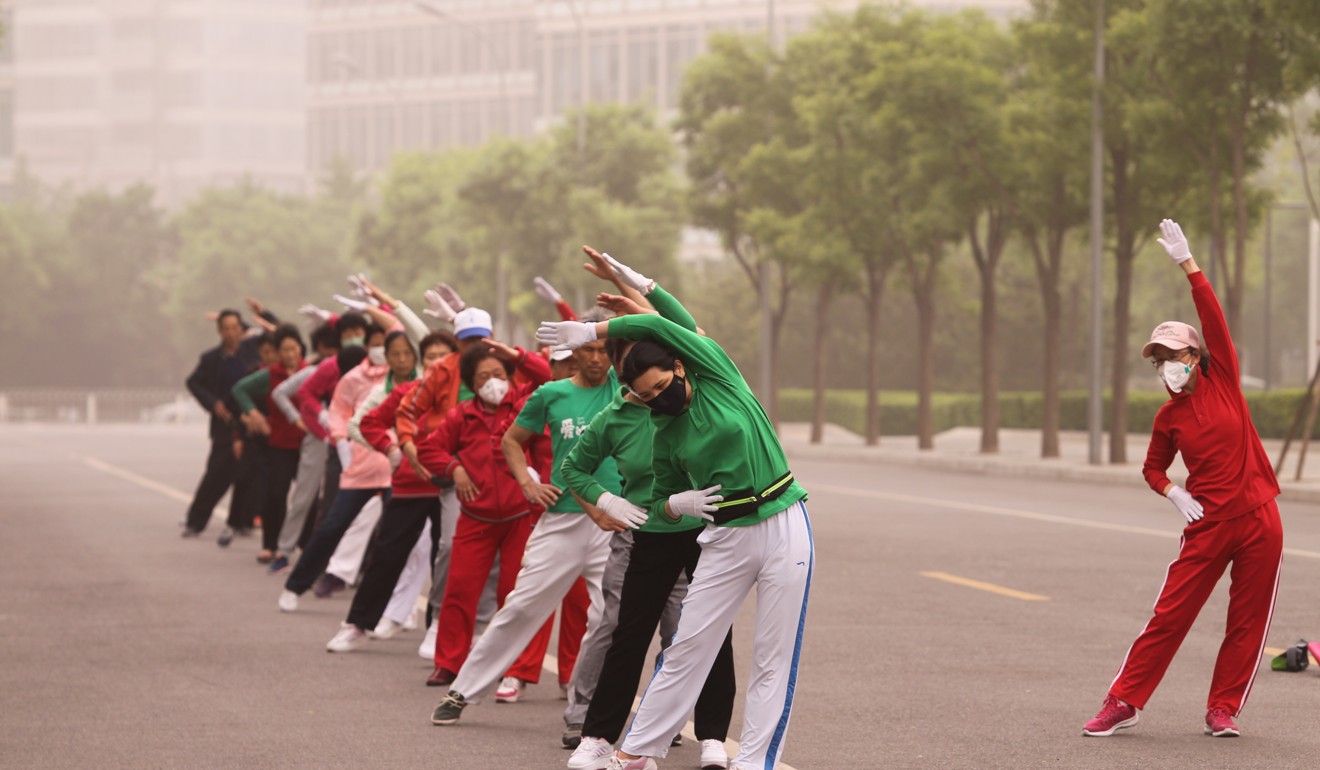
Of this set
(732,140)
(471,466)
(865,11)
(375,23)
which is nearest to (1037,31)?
(865,11)

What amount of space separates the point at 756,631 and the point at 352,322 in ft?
24.2

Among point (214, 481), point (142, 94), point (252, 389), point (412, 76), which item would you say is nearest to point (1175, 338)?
point (252, 389)

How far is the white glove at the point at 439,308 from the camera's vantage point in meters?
9.84

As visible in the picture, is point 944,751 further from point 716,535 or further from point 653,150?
point 653,150

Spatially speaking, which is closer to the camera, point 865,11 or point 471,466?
point 471,466

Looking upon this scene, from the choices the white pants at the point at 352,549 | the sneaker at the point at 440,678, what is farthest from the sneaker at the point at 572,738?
the white pants at the point at 352,549

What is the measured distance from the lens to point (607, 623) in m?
7.73

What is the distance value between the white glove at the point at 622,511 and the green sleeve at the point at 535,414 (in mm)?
1030

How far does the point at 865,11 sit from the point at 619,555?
1257 inches

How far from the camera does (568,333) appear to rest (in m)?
6.45

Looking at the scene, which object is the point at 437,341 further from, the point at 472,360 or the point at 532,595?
the point at 532,595

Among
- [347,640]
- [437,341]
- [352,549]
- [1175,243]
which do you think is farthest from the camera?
[352,549]

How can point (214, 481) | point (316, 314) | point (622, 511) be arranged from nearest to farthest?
point (622, 511) < point (316, 314) < point (214, 481)

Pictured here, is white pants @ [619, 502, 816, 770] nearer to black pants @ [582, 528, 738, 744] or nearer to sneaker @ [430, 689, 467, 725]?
black pants @ [582, 528, 738, 744]
